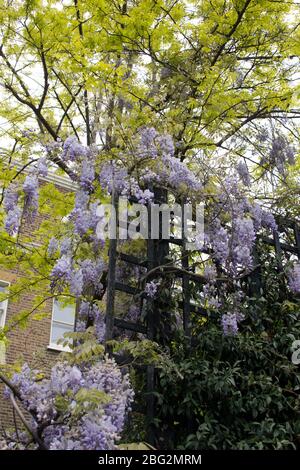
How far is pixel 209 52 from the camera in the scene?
567 centimetres

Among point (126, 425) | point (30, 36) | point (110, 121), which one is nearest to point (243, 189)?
point (110, 121)

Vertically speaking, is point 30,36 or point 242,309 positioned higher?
point 30,36

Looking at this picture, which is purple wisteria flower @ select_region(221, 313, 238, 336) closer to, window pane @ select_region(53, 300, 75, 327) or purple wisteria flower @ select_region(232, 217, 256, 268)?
purple wisteria flower @ select_region(232, 217, 256, 268)

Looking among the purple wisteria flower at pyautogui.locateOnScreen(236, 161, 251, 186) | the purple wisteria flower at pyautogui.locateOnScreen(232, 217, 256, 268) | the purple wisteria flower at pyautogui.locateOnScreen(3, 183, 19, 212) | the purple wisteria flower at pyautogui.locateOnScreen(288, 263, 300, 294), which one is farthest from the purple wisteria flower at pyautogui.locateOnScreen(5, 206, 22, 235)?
the purple wisteria flower at pyautogui.locateOnScreen(288, 263, 300, 294)

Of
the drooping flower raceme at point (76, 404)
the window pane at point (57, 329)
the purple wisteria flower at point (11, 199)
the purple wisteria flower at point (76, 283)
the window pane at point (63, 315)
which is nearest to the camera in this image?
the drooping flower raceme at point (76, 404)

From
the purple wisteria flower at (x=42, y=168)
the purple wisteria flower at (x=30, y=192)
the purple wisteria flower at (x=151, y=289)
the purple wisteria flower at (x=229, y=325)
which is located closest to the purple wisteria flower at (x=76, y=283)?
the purple wisteria flower at (x=151, y=289)

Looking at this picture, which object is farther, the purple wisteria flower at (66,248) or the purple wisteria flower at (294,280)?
the purple wisteria flower at (294,280)

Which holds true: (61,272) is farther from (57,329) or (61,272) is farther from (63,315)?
(63,315)

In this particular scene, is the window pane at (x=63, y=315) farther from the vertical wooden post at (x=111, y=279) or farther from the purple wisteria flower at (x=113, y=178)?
the vertical wooden post at (x=111, y=279)

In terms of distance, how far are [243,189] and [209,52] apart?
59.2 inches

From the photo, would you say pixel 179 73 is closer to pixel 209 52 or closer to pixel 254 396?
pixel 209 52

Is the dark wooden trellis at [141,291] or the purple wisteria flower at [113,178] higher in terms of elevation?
the purple wisteria flower at [113,178]

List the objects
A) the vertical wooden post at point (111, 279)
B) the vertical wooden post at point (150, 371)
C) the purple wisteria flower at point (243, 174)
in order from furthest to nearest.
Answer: the purple wisteria flower at point (243, 174), the vertical wooden post at point (111, 279), the vertical wooden post at point (150, 371)

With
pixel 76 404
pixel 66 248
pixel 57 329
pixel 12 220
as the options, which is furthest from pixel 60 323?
pixel 76 404
